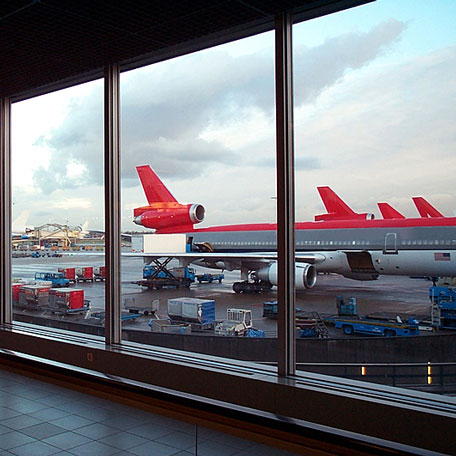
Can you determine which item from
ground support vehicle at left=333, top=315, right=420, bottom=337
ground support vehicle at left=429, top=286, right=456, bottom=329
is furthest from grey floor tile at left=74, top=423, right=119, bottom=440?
ground support vehicle at left=429, top=286, right=456, bottom=329

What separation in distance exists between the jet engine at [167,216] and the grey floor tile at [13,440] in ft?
5.98

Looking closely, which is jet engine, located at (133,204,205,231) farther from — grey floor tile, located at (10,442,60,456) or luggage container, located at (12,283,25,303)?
grey floor tile, located at (10,442,60,456)

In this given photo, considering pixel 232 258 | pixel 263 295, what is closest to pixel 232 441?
pixel 263 295

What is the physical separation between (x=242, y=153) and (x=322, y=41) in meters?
0.87

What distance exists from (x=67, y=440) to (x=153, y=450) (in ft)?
1.53

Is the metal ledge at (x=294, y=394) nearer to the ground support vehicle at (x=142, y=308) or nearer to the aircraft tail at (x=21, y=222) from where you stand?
the ground support vehicle at (x=142, y=308)

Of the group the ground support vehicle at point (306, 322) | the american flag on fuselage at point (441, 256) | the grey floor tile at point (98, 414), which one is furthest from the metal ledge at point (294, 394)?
the american flag on fuselage at point (441, 256)

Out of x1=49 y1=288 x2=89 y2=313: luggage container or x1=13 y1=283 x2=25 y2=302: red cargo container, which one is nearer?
x1=49 y1=288 x2=89 y2=313: luggage container

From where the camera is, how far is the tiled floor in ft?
6.93

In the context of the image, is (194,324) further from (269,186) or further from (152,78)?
(152,78)

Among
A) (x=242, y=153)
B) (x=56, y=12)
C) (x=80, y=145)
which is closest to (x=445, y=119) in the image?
(x=242, y=153)

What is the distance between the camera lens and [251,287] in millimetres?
4016

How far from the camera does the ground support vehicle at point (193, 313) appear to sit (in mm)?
4043

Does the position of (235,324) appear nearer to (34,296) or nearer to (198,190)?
(198,190)
